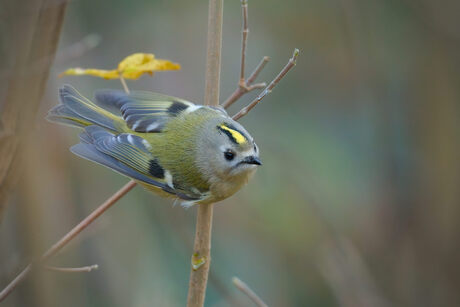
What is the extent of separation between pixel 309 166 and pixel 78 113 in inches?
74.6

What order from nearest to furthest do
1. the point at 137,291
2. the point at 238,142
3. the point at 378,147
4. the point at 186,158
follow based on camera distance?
the point at 238,142 < the point at 186,158 < the point at 137,291 < the point at 378,147

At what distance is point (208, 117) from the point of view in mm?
2051

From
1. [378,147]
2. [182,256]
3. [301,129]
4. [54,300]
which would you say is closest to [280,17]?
[301,129]

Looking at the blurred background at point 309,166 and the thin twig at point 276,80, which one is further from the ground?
the thin twig at point 276,80

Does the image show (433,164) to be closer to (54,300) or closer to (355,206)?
(355,206)

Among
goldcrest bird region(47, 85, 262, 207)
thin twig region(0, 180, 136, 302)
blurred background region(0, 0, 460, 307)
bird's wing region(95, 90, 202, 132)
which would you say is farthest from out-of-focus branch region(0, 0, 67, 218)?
blurred background region(0, 0, 460, 307)

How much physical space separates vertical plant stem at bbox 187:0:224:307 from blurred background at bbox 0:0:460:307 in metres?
0.75

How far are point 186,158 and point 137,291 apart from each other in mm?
947

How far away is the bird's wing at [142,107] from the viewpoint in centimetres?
212

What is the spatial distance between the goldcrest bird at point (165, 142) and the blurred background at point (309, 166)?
14.1 inches

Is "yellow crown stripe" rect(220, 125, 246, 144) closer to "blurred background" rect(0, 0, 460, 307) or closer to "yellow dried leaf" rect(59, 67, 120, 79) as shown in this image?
"yellow dried leaf" rect(59, 67, 120, 79)

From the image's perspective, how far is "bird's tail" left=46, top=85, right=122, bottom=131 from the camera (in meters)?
2.00

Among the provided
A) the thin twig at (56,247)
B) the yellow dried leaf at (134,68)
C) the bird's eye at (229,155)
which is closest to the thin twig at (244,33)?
the yellow dried leaf at (134,68)

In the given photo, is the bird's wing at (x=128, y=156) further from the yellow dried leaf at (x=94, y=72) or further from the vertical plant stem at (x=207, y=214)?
the yellow dried leaf at (x=94, y=72)
